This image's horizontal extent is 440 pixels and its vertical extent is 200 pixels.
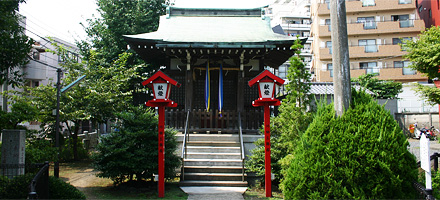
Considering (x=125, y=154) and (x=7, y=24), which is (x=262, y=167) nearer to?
(x=125, y=154)

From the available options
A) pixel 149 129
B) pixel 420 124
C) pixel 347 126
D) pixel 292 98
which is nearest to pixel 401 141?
pixel 347 126

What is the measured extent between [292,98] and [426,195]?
4366 millimetres

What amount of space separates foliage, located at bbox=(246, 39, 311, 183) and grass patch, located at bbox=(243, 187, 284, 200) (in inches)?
19.5

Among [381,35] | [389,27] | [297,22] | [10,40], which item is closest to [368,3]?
[389,27]

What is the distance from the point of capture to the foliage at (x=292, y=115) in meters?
8.29

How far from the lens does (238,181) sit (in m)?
10.0

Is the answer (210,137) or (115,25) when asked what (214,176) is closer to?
(210,137)

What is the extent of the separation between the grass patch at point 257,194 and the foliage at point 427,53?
37.9 feet

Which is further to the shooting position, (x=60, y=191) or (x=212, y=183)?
(x=212, y=183)

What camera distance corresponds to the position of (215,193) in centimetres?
895

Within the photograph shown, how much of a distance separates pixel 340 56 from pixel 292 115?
7.75 feet

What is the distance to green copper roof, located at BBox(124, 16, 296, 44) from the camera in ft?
42.4

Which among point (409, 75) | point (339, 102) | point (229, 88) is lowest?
point (339, 102)

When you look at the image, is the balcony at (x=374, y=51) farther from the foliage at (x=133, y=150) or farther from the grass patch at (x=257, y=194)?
the foliage at (x=133, y=150)
